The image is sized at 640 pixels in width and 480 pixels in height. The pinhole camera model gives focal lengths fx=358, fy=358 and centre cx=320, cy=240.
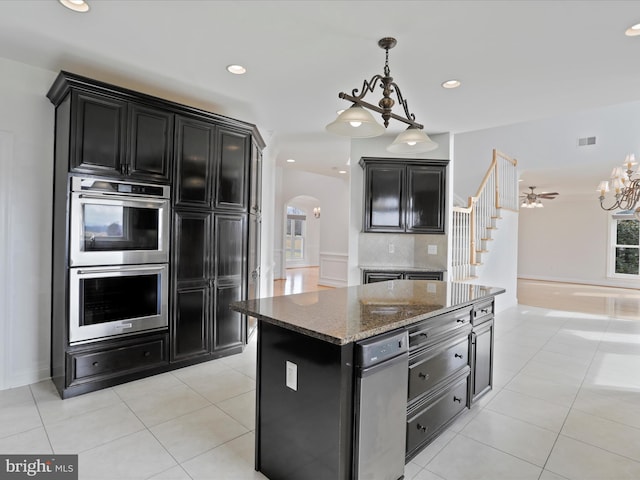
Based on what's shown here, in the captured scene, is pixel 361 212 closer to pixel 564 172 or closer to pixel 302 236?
pixel 564 172

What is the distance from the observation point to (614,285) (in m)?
10.5

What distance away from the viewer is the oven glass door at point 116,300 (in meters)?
2.88

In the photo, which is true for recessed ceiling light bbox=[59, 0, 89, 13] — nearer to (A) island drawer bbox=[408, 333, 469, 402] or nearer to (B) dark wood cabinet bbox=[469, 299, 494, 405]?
(A) island drawer bbox=[408, 333, 469, 402]

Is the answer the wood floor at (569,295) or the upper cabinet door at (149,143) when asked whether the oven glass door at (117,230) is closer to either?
the upper cabinet door at (149,143)

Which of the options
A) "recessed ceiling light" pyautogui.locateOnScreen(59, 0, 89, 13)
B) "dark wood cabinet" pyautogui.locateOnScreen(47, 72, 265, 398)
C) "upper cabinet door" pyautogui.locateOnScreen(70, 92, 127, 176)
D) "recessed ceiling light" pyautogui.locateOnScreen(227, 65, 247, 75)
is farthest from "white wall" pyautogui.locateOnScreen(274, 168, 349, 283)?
"recessed ceiling light" pyautogui.locateOnScreen(59, 0, 89, 13)

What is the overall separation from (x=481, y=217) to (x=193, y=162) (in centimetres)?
496

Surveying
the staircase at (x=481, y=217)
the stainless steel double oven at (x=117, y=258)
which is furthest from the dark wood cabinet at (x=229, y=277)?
the staircase at (x=481, y=217)

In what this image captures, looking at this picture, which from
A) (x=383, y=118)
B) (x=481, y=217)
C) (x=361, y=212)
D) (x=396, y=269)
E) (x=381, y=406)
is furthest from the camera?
(x=481, y=217)

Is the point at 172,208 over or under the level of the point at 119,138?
under

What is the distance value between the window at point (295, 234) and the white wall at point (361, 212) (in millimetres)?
9874

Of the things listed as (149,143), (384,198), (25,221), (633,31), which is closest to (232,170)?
(149,143)

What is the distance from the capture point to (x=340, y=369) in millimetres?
1596

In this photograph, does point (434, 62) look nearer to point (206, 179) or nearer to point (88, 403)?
point (206, 179)

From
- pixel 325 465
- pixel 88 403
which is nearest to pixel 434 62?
pixel 325 465
